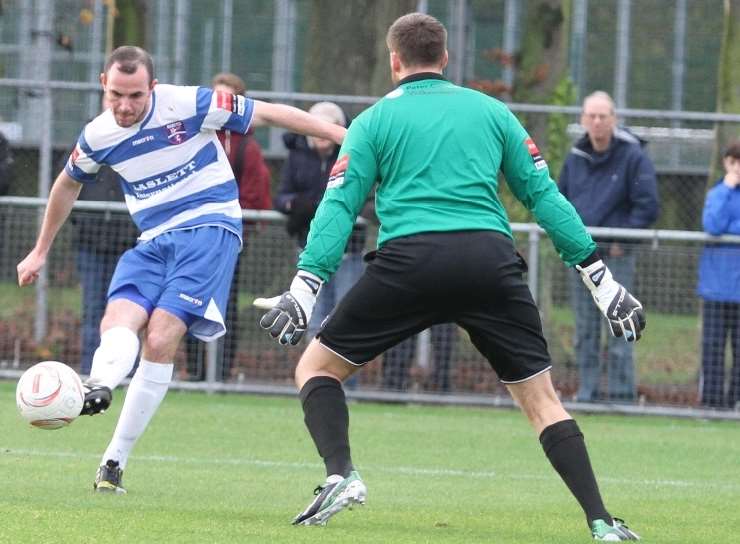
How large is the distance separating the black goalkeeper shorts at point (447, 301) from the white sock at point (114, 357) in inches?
43.5

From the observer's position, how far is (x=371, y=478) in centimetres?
866

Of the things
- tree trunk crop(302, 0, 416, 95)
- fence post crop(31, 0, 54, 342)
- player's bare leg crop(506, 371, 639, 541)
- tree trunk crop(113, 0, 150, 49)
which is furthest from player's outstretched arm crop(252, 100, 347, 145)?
tree trunk crop(113, 0, 150, 49)

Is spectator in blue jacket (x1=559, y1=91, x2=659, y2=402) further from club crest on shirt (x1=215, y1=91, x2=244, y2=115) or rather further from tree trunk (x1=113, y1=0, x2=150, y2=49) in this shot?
tree trunk (x1=113, y1=0, x2=150, y2=49)

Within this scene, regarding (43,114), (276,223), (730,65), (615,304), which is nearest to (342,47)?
(43,114)

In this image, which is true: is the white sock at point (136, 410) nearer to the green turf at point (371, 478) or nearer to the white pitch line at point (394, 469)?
the green turf at point (371, 478)

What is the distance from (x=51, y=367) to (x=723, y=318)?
6527 millimetres

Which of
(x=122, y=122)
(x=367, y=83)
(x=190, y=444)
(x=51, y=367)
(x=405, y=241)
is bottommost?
(x=190, y=444)

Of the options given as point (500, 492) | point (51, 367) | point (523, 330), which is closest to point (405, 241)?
point (523, 330)

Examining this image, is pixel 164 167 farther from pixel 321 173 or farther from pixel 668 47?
pixel 668 47

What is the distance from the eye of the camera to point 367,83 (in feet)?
49.5

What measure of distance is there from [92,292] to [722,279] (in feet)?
15.6

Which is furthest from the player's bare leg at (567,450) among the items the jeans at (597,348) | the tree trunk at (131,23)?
the tree trunk at (131,23)

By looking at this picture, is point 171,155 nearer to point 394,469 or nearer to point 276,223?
point 394,469

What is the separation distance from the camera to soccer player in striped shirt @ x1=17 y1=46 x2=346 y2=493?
757 cm
